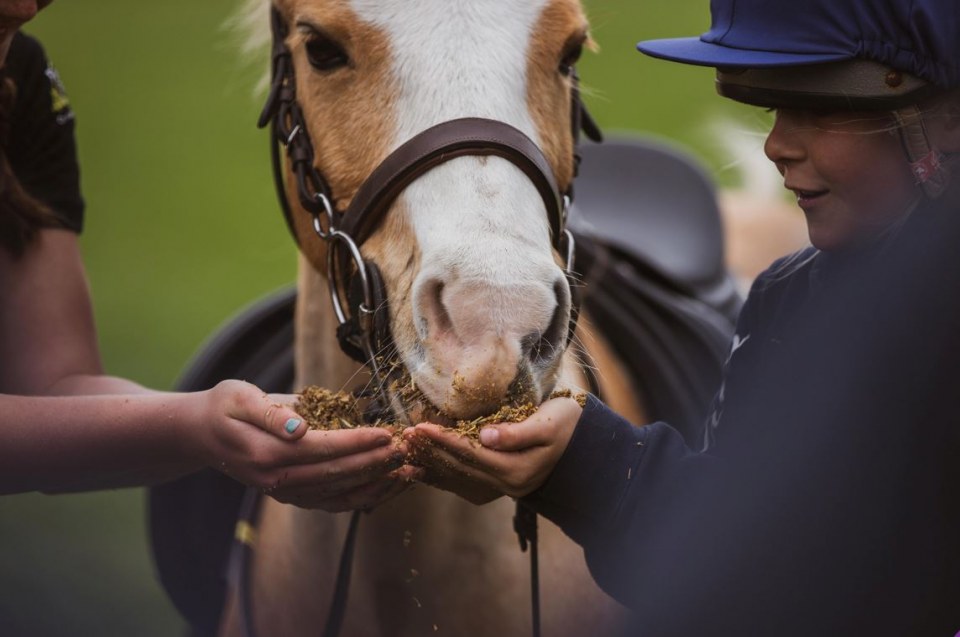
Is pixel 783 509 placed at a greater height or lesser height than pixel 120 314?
greater

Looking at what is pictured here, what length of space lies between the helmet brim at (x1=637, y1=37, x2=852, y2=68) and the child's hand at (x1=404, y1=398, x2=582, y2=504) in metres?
0.52

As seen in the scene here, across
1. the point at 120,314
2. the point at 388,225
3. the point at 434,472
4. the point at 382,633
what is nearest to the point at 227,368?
the point at 382,633

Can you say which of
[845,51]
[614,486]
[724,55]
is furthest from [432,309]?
[845,51]

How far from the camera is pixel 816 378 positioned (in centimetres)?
145

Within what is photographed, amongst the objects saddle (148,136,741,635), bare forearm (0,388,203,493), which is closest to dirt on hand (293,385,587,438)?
bare forearm (0,388,203,493)

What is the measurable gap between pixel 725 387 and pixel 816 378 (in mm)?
348

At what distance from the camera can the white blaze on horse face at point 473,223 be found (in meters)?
1.49

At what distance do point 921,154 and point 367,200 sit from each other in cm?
81

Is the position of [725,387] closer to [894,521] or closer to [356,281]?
[894,521]

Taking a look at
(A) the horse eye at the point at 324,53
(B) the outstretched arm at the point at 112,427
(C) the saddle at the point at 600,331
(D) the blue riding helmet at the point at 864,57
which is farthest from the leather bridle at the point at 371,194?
(C) the saddle at the point at 600,331

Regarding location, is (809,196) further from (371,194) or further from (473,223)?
(371,194)

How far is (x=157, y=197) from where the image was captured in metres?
11.8

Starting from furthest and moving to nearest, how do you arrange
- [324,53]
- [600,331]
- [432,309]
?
[600,331] < [324,53] < [432,309]

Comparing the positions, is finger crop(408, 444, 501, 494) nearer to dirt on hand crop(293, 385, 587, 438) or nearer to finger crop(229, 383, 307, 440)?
dirt on hand crop(293, 385, 587, 438)
